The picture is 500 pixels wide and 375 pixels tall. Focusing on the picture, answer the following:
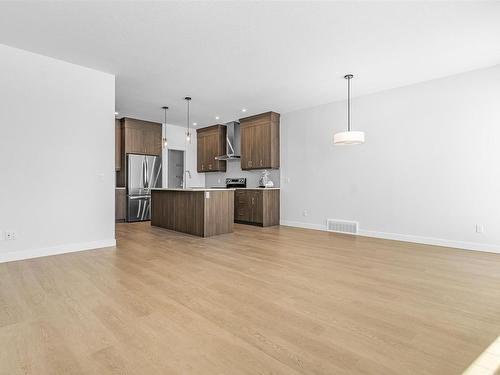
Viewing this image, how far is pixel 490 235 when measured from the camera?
12.8 ft

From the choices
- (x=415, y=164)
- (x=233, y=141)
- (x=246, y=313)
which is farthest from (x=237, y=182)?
(x=246, y=313)

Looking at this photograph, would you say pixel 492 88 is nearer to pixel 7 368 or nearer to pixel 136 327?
pixel 136 327

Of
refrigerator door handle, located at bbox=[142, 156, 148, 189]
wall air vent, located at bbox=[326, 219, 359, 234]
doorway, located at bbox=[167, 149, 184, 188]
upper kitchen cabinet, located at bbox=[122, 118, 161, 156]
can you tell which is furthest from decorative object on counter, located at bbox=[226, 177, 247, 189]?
wall air vent, located at bbox=[326, 219, 359, 234]

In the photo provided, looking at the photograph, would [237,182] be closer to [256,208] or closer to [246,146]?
[246,146]

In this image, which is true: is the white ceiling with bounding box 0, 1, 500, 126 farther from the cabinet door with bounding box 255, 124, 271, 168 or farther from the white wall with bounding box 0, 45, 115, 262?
the cabinet door with bounding box 255, 124, 271, 168

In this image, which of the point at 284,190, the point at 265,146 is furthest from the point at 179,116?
the point at 284,190

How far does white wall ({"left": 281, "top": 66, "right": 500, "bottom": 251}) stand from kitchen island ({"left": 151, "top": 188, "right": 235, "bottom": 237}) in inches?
78.2

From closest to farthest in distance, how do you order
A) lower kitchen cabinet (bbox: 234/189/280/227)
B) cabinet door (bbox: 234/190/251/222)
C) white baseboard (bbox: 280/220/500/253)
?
white baseboard (bbox: 280/220/500/253)
lower kitchen cabinet (bbox: 234/189/280/227)
cabinet door (bbox: 234/190/251/222)

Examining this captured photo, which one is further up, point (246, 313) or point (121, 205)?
point (121, 205)

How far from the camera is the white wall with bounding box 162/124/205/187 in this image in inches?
310

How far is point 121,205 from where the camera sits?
6902 millimetres

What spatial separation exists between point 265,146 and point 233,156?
1.18 metres

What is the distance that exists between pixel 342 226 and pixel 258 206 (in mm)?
1979

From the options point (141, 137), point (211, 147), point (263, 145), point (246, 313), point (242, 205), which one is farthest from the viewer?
point (211, 147)
